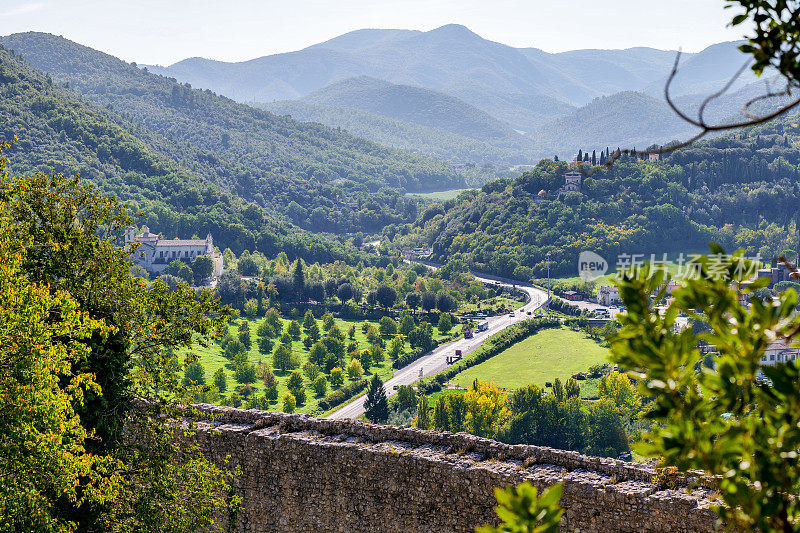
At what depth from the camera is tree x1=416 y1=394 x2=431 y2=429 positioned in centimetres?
3972

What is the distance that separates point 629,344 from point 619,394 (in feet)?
143

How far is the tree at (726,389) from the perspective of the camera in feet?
7.65

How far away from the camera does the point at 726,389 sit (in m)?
2.44

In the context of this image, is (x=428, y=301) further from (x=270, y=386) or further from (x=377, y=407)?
(x=377, y=407)

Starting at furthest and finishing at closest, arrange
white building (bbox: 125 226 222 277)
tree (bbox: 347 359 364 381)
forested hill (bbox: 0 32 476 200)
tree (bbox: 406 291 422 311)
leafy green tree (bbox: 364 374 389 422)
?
forested hill (bbox: 0 32 476 200), white building (bbox: 125 226 222 277), tree (bbox: 406 291 422 311), tree (bbox: 347 359 364 381), leafy green tree (bbox: 364 374 389 422)

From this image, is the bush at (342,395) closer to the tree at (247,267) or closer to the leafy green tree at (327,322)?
the leafy green tree at (327,322)

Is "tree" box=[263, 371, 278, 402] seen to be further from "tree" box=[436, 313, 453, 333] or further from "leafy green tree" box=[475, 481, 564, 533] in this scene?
"leafy green tree" box=[475, 481, 564, 533]

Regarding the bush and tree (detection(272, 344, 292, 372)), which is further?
tree (detection(272, 344, 292, 372))

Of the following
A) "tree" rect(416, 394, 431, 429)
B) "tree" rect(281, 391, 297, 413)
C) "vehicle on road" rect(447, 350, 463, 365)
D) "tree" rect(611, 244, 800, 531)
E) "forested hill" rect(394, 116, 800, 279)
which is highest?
"tree" rect(611, 244, 800, 531)

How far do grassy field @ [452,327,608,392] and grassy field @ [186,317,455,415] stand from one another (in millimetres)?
6863

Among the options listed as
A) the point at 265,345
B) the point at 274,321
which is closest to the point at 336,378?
the point at 265,345

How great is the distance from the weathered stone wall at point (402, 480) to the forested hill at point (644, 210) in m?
76.5

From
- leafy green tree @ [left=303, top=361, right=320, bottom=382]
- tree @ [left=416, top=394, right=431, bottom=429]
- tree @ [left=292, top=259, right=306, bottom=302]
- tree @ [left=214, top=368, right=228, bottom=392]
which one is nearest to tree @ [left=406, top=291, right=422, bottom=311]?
tree @ [left=292, top=259, right=306, bottom=302]

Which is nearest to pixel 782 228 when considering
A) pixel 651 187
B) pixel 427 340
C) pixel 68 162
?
pixel 651 187
